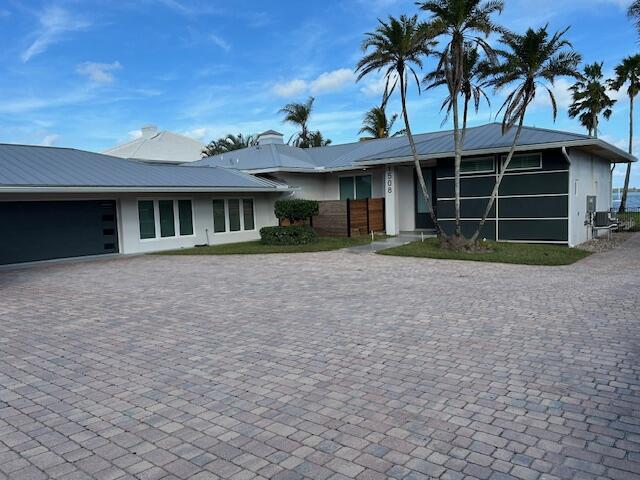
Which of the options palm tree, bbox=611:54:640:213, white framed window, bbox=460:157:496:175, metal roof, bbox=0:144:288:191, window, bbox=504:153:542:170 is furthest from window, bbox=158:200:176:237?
palm tree, bbox=611:54:640:213

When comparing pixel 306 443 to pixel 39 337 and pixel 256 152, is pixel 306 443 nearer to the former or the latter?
pixel 39 337

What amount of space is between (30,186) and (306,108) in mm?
29363

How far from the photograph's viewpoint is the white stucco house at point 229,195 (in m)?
15.2

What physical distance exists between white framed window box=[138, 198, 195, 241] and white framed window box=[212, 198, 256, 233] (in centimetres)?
138

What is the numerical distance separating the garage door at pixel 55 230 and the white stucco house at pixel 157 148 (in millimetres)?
20126

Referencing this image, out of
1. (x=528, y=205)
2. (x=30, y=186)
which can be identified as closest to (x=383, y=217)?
(x=528, y=205)

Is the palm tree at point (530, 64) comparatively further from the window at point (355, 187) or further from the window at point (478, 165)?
the window at point (355, 187)

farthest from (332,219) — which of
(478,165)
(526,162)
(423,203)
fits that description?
(526,162)

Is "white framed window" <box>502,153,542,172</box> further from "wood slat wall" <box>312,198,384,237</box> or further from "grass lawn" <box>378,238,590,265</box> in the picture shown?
"wood slat wall" <box>312,198,384,237</box>

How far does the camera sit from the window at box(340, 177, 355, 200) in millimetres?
23984

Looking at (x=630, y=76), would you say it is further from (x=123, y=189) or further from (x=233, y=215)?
(x=123, y=189)

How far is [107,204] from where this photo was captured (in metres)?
17.0

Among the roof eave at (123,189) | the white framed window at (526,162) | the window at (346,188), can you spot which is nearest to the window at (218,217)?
the roof eave at (123,189)

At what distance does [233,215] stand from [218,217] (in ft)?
2.92
